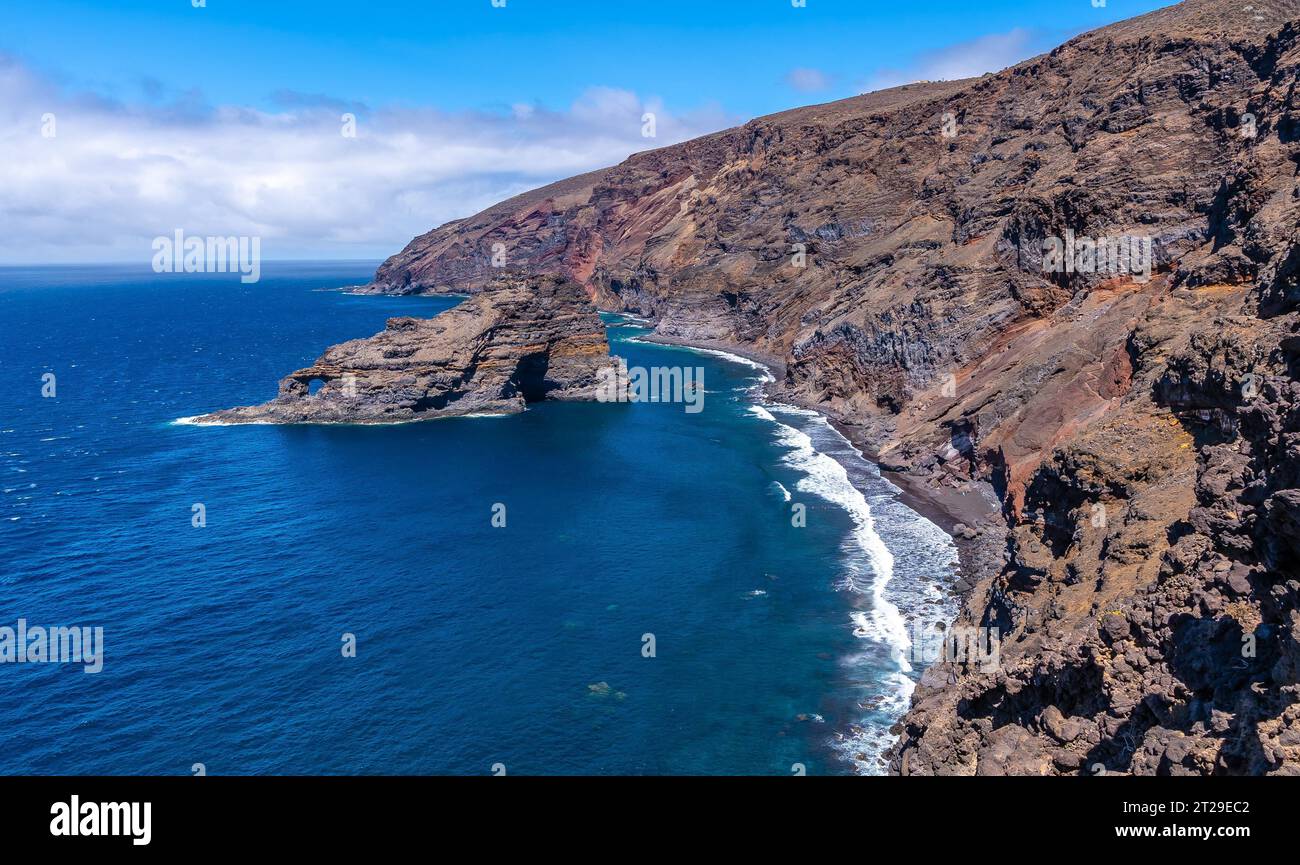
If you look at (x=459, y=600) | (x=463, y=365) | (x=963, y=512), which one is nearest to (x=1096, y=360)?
(x=963, y=512)

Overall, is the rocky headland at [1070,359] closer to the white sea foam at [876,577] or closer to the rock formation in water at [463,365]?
the rock formation in water at [463,365]

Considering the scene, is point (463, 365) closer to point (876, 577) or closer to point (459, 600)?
point (459, 600)

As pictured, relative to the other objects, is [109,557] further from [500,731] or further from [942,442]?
[942,442]

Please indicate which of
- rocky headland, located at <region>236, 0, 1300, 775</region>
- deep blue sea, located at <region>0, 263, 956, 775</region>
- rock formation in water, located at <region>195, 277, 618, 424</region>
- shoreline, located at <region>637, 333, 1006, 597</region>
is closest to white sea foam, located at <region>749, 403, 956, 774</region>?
deep blue sea, located at <region>0, 263, 956, 775</region>

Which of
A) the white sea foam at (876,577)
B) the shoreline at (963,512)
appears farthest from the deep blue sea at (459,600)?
the shoreline at (963,512)

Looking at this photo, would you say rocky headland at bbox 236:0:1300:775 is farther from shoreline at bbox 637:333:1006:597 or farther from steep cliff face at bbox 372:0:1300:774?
shoreline at bbox 637:333:1006:597

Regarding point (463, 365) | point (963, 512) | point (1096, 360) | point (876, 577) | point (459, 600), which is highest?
point (1096, 360)
